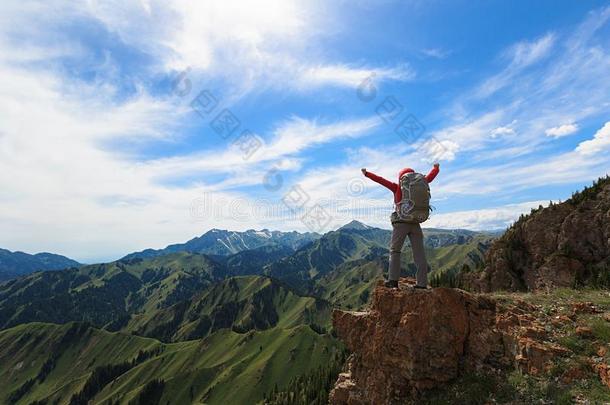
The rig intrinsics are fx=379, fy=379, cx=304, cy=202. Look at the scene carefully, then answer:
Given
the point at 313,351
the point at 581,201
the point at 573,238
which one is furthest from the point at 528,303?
the point at 313,351

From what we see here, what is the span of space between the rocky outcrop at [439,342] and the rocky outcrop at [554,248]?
3225cm

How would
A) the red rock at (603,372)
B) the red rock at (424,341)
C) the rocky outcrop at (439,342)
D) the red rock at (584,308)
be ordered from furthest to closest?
the red rock at (584,308), the red rock at (424,341), the rocky outcrop at (439,342), the red rock at (603,372)

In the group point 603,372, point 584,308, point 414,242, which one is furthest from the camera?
point 414,242

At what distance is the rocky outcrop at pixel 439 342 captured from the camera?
14.9 metres

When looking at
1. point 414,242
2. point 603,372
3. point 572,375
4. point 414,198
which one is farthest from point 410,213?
point 603,372

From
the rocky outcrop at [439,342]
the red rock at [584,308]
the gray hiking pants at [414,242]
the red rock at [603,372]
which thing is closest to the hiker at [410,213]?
the gray hiking pants at [414,242]

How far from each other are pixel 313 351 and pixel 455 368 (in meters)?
193

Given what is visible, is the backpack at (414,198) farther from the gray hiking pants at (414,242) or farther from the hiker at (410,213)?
the gray hiking pants at (414,242)

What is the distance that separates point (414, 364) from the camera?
51.6 ft

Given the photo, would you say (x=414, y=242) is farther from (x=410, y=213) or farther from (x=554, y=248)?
(x=554, y=248)

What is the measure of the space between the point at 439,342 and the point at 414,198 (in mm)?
6298

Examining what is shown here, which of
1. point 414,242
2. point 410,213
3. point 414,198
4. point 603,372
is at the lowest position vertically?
point 603,372

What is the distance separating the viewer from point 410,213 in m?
17.6

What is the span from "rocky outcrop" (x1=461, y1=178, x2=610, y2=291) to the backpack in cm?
3312
